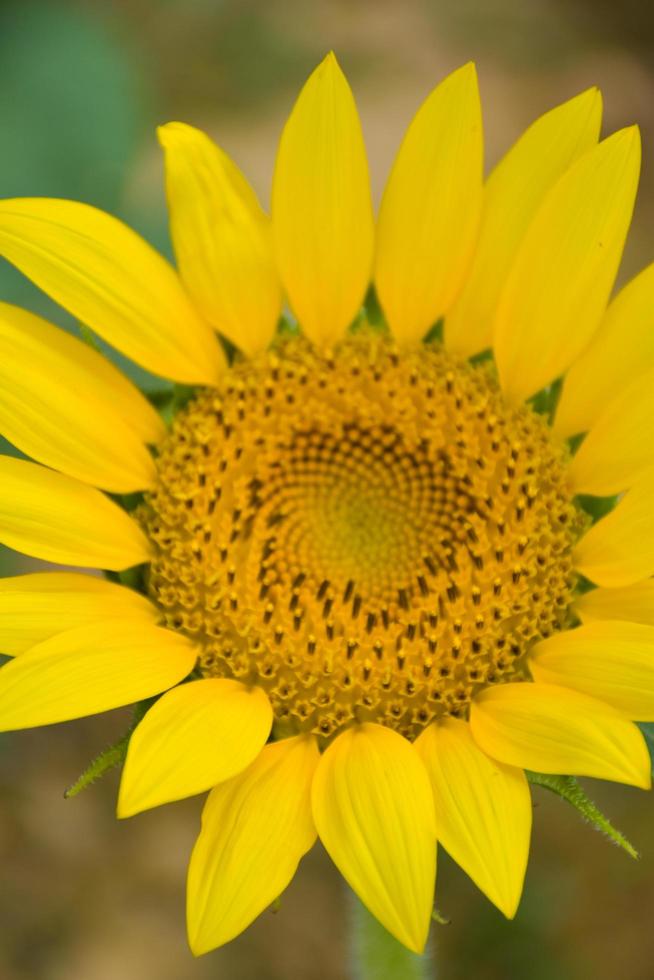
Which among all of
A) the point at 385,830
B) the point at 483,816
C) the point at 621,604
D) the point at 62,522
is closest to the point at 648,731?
the point at 621,604

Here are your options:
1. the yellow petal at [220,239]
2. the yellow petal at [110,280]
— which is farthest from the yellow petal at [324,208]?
the yellow petal at [110,280]

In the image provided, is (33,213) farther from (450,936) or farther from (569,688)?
(450,936)

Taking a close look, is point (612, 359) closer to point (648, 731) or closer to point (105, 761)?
point (648, 731)

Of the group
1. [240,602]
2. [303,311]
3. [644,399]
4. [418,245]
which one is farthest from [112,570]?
[644,399]

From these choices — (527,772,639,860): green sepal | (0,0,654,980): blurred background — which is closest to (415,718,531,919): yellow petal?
(527,772,639,860): green sepal

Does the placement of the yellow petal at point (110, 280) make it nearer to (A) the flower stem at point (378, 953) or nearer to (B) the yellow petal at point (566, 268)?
(B) the yellow petal at point (566, 268)
